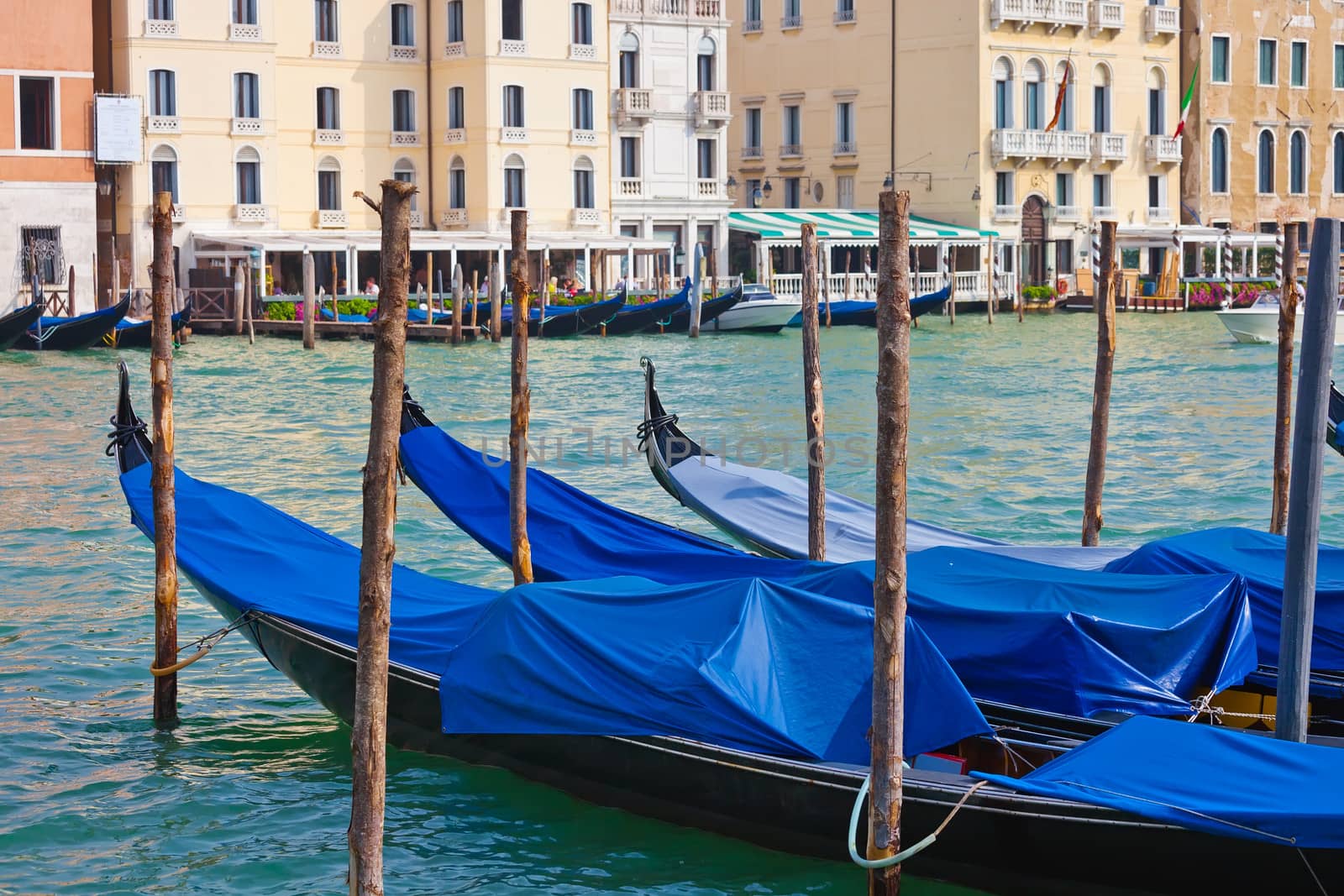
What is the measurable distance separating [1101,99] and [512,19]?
11950 millimetres

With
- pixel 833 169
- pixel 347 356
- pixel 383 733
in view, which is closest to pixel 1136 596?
pixel 383 733

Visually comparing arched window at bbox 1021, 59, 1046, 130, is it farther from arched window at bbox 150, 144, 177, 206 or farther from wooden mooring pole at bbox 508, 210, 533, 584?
wooden mooring pole at bbox 508, 210, 533, 584

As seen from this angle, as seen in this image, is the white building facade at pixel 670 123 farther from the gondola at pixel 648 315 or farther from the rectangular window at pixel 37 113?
the rectangular window at pixel 37 113

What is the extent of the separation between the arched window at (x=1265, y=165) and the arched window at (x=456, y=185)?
16.1 m

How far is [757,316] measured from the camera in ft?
87.2

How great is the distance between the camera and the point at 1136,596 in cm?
514

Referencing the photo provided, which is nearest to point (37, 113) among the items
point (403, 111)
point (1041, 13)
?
point (403, 111)

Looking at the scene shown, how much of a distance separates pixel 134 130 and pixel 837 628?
72.9ft

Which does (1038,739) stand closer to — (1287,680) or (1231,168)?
(1287,680)

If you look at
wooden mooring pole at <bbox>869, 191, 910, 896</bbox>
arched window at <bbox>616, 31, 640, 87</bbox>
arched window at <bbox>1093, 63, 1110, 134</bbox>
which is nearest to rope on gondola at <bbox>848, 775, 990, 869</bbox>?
wooden mooring pole at <bbox>869, 191, 910, 896</bbox>

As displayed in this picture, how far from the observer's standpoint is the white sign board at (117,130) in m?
24.5

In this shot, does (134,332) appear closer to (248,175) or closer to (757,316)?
(248,175)

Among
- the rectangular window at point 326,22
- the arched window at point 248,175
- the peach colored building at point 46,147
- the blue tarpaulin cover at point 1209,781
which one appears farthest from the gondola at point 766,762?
the rectangular window at point 326,22

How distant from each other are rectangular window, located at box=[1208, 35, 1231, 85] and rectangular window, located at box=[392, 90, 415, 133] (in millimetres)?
15643
